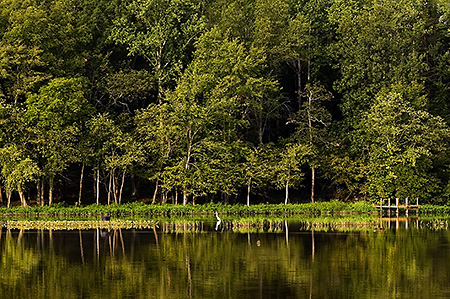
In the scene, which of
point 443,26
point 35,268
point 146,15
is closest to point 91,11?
point 146,15

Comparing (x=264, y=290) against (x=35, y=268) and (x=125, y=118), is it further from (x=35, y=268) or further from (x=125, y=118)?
(x=125, y=118)

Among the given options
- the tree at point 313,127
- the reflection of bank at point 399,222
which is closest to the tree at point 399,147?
the tree at point 313,127

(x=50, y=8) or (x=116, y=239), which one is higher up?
(x=50, y=8)

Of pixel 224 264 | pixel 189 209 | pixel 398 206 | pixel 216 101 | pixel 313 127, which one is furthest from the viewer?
pixel 313 127

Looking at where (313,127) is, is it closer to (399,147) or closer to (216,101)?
(399,147)

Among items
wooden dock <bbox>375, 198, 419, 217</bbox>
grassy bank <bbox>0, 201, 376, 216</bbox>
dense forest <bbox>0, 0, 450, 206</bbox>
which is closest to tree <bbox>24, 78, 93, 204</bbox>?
dense forest <bbox>0, 0, 450, 206</bbox>

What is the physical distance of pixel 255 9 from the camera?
78.3 m

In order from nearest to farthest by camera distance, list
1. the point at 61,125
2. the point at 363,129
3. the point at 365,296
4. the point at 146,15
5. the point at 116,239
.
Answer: the point at 365,296, the point at 116,239, the point at 61,125, the point at 363,129, the point at 146,15

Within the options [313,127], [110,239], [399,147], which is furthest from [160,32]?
[110,239]

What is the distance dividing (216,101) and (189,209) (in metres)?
10.7

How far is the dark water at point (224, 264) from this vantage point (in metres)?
27.1

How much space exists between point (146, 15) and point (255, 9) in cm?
1118

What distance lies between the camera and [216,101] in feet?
230

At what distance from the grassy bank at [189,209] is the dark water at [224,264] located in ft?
49.2
